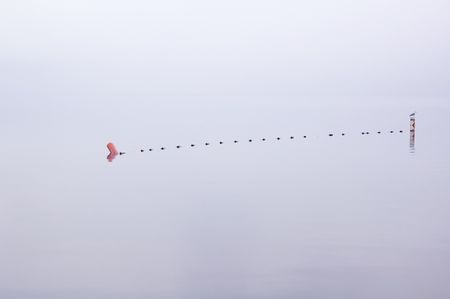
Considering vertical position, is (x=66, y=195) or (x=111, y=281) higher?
(x=66, y=195)

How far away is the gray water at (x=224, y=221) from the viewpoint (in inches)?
439

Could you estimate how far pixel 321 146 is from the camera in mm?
29250

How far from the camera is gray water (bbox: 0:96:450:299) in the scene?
439 inches

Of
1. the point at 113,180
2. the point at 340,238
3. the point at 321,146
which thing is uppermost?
the point at 321,146

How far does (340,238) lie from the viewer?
1355cm

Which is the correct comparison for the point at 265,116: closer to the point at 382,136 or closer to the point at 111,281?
the point at 382,136

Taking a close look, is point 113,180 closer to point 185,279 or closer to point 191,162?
point 191,162

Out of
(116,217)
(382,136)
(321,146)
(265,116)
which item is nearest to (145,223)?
(116,217)

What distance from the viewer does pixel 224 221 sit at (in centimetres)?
1474

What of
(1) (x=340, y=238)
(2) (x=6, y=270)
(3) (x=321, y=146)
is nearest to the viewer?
(2) (x=6, y=270)

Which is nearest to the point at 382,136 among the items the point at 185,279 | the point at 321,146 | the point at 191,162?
the point at 321,146

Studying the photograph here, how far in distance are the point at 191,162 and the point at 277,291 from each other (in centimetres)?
1326

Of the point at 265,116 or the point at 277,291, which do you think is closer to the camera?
the point at 277,291

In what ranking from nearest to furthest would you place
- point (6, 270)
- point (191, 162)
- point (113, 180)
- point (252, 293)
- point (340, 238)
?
point (252, 293) < point (6, 270) < point (340, 238) < point (113, 180) < point (191, 162)
